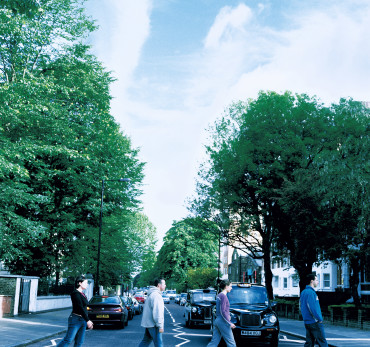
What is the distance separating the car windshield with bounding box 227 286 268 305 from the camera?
16.6 m

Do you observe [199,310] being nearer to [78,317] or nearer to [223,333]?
[223,333]

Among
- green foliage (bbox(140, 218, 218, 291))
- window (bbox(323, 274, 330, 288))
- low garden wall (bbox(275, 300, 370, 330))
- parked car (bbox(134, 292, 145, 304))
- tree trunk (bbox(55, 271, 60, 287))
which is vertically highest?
green foliage (bbox(140, 218, 218, 291))

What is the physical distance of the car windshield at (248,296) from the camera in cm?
1661

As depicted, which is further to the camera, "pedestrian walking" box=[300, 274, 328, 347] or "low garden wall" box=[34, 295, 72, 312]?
"low garden wall" box=[34, 295, 72, 312]

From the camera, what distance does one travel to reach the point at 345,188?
828 inches

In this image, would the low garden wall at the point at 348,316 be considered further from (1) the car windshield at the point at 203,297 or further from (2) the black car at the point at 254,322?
(2) the black car at the point at 254,322

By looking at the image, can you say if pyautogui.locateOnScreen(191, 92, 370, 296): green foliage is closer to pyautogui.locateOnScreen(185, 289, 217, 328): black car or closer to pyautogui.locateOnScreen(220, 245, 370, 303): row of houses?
pyautogui.locateOnScreen(220, 245, 370, 303): row of houses

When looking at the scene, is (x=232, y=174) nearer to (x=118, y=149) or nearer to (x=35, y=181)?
(x=118, y=149)

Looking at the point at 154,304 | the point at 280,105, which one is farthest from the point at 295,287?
the point at 154,304

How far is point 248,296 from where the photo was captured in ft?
55.1

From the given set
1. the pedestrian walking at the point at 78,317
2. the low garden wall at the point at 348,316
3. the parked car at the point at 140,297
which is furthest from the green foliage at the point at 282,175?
the pedestrian walking at the point at 78,317

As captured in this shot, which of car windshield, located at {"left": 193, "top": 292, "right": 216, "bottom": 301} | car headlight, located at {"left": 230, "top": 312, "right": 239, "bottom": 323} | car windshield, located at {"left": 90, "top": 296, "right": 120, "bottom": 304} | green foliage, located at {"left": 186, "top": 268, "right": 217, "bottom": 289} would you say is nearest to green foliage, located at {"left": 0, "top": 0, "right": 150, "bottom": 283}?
car windshield, located at {"left": 90, "top": 296, "right": 120, "bottom": 304}

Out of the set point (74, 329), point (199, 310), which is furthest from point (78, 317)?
point (199, 310)

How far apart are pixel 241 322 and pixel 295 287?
148 ft
